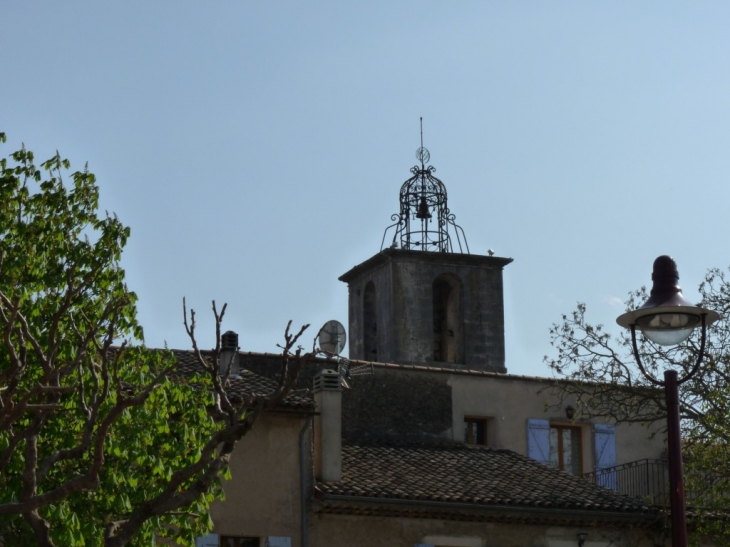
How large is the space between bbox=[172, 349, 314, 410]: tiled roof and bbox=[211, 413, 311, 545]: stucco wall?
0.30m

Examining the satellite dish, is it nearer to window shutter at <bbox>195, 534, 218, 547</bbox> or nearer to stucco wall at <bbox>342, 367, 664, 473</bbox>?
stucco wall at <bbox>342, 367, 664, 473</bbox>

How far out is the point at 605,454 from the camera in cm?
3038

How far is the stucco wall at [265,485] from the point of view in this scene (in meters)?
23.1

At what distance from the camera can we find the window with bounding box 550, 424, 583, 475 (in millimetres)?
30391

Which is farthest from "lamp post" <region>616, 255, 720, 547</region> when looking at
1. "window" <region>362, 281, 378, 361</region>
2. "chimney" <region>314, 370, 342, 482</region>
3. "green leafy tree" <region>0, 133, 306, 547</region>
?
"window" <region>362, 281, 378, 361</region>

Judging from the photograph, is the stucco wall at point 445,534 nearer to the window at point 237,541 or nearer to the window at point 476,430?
the window at point 237,541

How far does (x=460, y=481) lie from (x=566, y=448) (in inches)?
219

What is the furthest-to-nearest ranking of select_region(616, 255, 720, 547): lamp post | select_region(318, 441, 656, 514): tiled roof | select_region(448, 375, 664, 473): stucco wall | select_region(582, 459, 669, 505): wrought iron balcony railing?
select_region(582, 459, 669, 505): wrought iron balcony railing → select_region(448, 375, 664, 473): stucco wall → select_region(318, 441, 656, 514): tiled roof → select_region(616, 255, 720, 547): lamp post

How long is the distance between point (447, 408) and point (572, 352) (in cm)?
354

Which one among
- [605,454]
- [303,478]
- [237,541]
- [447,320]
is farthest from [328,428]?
[447,320]

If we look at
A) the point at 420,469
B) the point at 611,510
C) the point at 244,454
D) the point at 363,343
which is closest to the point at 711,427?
the point at 611,510

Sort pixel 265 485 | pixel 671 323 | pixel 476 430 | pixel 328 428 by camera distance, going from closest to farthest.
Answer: pixel 671 323 < pixel 265 485 < pixel 328 428 < pixel 476 430

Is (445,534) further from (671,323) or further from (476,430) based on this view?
(671,323)

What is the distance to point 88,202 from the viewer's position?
18.1 m
